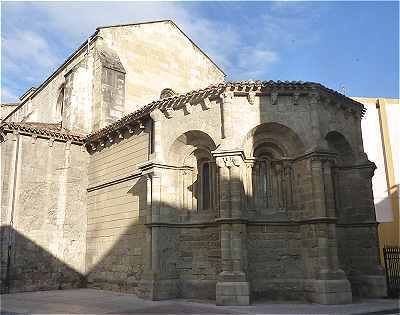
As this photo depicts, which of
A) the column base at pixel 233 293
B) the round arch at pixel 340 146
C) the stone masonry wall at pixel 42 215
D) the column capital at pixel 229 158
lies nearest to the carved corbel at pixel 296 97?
the round arch at pixel 340 146

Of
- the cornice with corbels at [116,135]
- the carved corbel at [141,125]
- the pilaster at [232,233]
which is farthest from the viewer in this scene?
the cornice with corbels at [116,135]

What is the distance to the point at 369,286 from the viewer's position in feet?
39.5

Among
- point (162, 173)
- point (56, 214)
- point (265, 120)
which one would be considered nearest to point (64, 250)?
point (56, 214)

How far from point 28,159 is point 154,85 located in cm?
699

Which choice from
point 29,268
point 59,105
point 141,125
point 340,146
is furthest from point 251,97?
point 59,105

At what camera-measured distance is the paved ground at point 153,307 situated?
30.3 ft

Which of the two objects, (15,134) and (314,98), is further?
(15,134)

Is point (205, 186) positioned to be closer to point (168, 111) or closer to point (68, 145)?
point (168, 111)

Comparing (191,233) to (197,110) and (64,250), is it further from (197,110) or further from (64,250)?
(64,250)

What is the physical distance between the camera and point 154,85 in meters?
19.2

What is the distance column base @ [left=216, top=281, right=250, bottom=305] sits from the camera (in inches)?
397

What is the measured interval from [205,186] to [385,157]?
57.0 ft

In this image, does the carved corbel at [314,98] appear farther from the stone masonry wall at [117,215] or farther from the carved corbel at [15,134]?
the carved corbel at [15,134]

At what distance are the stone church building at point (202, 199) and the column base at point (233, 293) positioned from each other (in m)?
0.03
